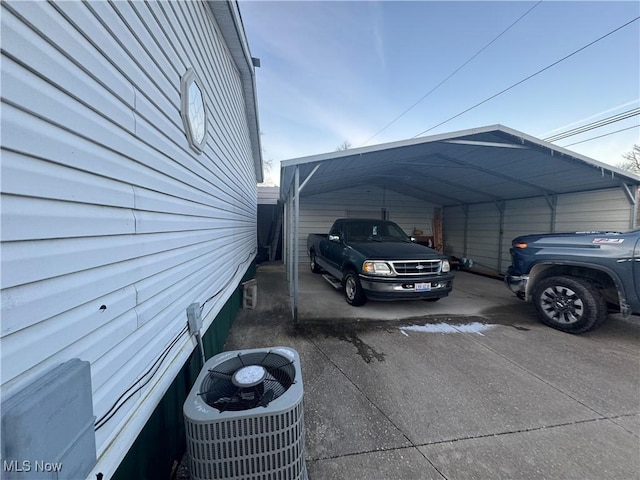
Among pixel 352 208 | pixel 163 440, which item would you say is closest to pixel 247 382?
pixel 163 440

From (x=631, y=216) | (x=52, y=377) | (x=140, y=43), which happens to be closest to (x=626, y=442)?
(x=52, y=377)

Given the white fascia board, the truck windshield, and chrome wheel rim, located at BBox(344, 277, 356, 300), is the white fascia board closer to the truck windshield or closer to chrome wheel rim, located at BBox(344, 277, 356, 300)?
the truck windshield

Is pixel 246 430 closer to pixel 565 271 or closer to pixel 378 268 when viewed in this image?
pixel 378 268

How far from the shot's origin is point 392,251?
4.84 m

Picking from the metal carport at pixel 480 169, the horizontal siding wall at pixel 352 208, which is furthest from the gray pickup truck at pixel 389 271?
the horizontal siding wall at pixel 352 208

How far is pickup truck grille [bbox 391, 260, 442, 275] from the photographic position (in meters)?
4.54

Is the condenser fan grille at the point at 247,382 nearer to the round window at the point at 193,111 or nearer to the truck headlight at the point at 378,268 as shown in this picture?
the round window at the point at 193,111

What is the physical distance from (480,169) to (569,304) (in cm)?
411

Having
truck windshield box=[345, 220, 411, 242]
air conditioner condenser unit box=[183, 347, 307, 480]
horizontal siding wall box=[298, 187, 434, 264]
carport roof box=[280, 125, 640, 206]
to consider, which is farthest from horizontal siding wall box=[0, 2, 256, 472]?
horizontal siding wall box=[298, 187, 434, 264]

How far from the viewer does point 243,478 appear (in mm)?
1260

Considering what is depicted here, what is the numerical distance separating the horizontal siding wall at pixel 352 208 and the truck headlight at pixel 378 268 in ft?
19.9

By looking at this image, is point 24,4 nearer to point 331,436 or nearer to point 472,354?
point 331,436

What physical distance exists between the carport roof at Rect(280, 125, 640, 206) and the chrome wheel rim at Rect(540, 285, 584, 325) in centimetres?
285

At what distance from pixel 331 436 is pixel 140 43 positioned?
2.93 metres
